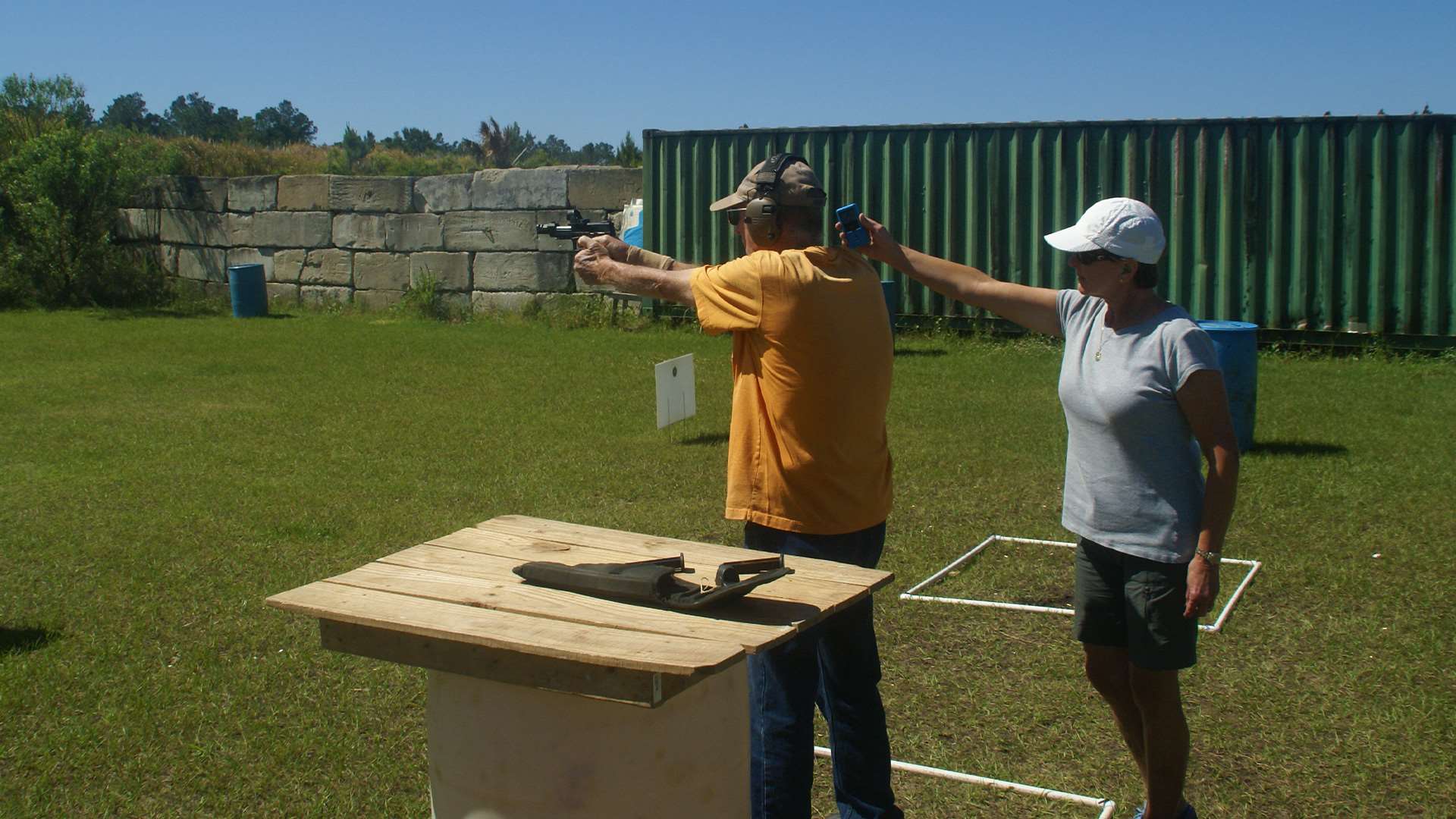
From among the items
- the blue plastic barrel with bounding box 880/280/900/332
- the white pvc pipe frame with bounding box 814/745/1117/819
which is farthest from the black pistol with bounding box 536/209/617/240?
the blue plastic barrel with bounding box 880/280/900/332

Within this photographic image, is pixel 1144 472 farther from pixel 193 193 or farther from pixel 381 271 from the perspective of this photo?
pixel 193 193

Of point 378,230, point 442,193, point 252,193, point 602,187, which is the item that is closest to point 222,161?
point 252,193

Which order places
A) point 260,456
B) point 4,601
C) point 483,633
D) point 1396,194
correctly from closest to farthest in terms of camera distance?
point 483,633, point 4,601, point 260,456, point 1396,194

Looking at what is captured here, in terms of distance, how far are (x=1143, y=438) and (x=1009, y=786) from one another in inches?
48.9

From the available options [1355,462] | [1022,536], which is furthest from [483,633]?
[1355,462]

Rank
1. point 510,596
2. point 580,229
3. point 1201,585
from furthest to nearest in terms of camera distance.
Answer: point 580,229
point 1201,585
point 510,596

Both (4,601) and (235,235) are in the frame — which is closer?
(4,601)

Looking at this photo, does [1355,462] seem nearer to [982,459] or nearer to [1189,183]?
[982,459]

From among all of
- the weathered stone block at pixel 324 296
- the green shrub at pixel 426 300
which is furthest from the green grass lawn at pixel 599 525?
the weathered stone block at pixel 324 296

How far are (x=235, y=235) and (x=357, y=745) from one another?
17.7 metres

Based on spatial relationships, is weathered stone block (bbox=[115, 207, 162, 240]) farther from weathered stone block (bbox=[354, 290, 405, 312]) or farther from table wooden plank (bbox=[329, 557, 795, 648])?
table wooden plank (bbox=[329, 557, 795, 648])

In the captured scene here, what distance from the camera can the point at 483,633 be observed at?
7.71 ft

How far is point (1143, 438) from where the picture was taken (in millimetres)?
3279

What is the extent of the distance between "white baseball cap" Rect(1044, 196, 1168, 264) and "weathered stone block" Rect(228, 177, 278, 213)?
18.3 metres
